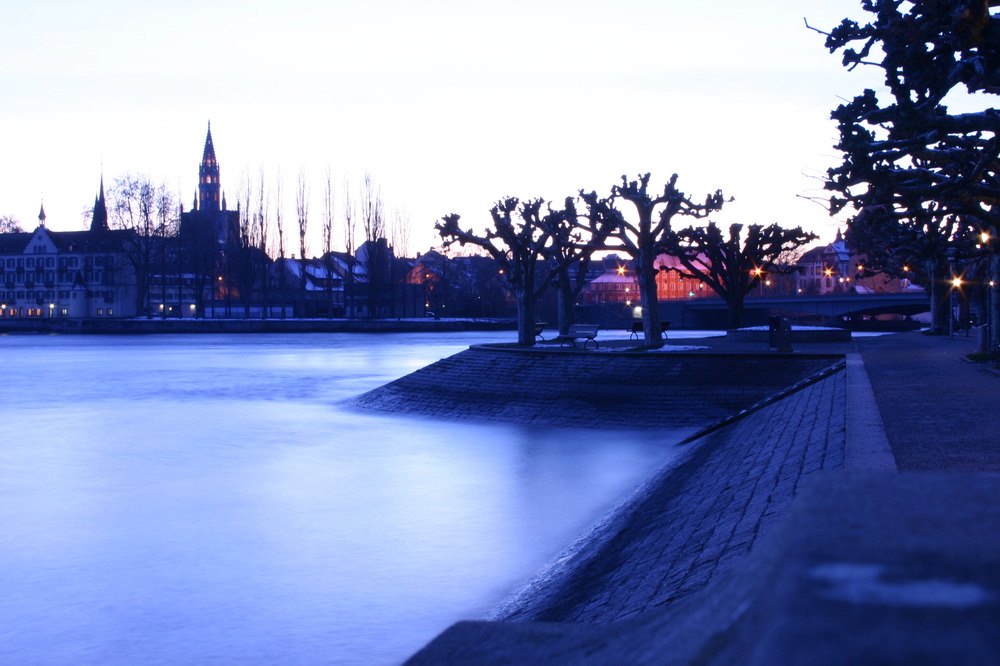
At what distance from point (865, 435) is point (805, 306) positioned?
83.4 metres

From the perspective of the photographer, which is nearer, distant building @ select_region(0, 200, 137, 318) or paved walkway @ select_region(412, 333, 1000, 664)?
paved walkway @ select_region(412, 333, 1000, 664)

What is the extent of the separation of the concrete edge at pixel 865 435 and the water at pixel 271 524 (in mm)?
4759

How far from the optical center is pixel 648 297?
35625 millimetres

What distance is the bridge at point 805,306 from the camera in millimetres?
86562

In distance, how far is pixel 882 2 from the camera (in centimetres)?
1684

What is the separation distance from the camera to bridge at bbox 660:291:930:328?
86.6 meters

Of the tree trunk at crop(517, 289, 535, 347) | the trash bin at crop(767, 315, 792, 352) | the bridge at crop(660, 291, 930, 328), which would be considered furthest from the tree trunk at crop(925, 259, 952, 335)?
the bridge at crop(660, 291, 930, 328)

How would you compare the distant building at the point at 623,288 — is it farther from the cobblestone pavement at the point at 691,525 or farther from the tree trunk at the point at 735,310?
the cobblestone pavement at the point at 691,525

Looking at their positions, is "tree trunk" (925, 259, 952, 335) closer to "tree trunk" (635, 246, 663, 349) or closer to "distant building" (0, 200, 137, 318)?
"tree trunk" (635, 246, 663, 349)

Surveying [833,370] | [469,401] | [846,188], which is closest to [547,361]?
[469,401]

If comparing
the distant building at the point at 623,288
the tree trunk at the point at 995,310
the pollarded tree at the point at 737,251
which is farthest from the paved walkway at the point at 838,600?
the distant building at the point at 623,288

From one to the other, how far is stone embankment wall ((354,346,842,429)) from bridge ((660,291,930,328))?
2387 inches

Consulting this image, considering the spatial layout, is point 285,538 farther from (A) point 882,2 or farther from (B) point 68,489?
(A) point 882,2

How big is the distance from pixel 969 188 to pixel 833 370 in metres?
7.57
